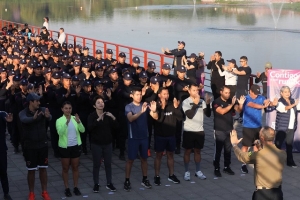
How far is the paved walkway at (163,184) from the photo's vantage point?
8391 mm

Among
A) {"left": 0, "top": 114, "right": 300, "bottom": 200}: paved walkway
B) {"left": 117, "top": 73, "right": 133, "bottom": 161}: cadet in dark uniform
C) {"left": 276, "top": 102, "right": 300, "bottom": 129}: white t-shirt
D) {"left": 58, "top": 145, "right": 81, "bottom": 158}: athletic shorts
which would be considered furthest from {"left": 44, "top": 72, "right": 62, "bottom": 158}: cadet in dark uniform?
{"left": 276, "top": 102, "right": 300, "bottom": 129}: white t-shirt

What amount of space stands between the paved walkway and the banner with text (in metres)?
0.94

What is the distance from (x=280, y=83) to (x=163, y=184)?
134 inches

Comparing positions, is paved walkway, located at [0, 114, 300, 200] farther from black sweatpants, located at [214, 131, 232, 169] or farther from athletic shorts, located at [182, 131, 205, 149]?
athletic shorts, located at [182, 131, 205, 149]

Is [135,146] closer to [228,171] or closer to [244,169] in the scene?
[228,171]

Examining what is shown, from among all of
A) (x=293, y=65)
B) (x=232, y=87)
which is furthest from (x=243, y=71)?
(x=293, y=65)

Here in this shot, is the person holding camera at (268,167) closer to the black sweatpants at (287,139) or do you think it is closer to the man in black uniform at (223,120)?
the man in black uniform at (223,120)

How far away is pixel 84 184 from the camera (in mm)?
8953

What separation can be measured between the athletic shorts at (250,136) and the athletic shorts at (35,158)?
364cm

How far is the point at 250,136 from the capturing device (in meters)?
9.50

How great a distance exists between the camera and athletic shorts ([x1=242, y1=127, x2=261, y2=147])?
9477mm

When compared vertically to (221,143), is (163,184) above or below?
below

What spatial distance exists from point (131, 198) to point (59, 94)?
2.73m

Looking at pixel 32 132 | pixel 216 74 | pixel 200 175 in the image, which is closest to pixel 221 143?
pixel 200 175
